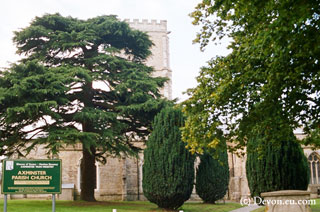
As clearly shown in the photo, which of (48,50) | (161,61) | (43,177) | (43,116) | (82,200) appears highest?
(161,61)

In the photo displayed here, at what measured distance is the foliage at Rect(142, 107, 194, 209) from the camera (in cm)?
1675

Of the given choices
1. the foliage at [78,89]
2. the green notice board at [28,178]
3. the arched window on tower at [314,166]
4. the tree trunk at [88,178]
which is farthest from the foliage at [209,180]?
the arched window on tower at [314,166]

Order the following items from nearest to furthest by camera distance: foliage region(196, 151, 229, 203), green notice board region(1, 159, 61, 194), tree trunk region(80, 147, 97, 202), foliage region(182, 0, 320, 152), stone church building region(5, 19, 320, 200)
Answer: foliage region(182, 0, 320, 152)
green notice board region(1, 159, 61, 194)
tree trunk region(80, 147, 97, 202)
foliage region(196, 151, 229, 203)
stone church building region(5, 19, 320, 200)

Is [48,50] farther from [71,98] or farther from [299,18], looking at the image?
[299,18]

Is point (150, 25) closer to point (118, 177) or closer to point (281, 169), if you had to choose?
point (118, 177)

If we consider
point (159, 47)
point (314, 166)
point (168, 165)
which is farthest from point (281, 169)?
point (159, 47)

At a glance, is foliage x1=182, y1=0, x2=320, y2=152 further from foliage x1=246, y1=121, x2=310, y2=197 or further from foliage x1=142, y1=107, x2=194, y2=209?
foliage x1=142, y1=107, x2=194, y2=209

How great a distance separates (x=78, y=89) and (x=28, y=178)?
961 centimetres

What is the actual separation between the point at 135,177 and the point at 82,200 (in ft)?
33.7

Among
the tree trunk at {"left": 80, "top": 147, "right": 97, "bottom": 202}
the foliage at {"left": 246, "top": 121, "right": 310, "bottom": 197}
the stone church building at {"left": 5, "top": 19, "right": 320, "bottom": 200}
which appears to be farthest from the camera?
the stone church building at {"left": 5, "top": 19, "right": 320, "bottom": 200}

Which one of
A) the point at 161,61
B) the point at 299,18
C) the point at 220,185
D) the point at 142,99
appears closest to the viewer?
the point at 299,18

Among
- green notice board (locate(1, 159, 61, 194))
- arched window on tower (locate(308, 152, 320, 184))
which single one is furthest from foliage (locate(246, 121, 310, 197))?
arched window on tower (locate(308, 152, 320, 184))

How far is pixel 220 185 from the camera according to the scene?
22.7 meters

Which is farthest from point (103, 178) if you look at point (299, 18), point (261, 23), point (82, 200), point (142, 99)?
point (299, 18)
